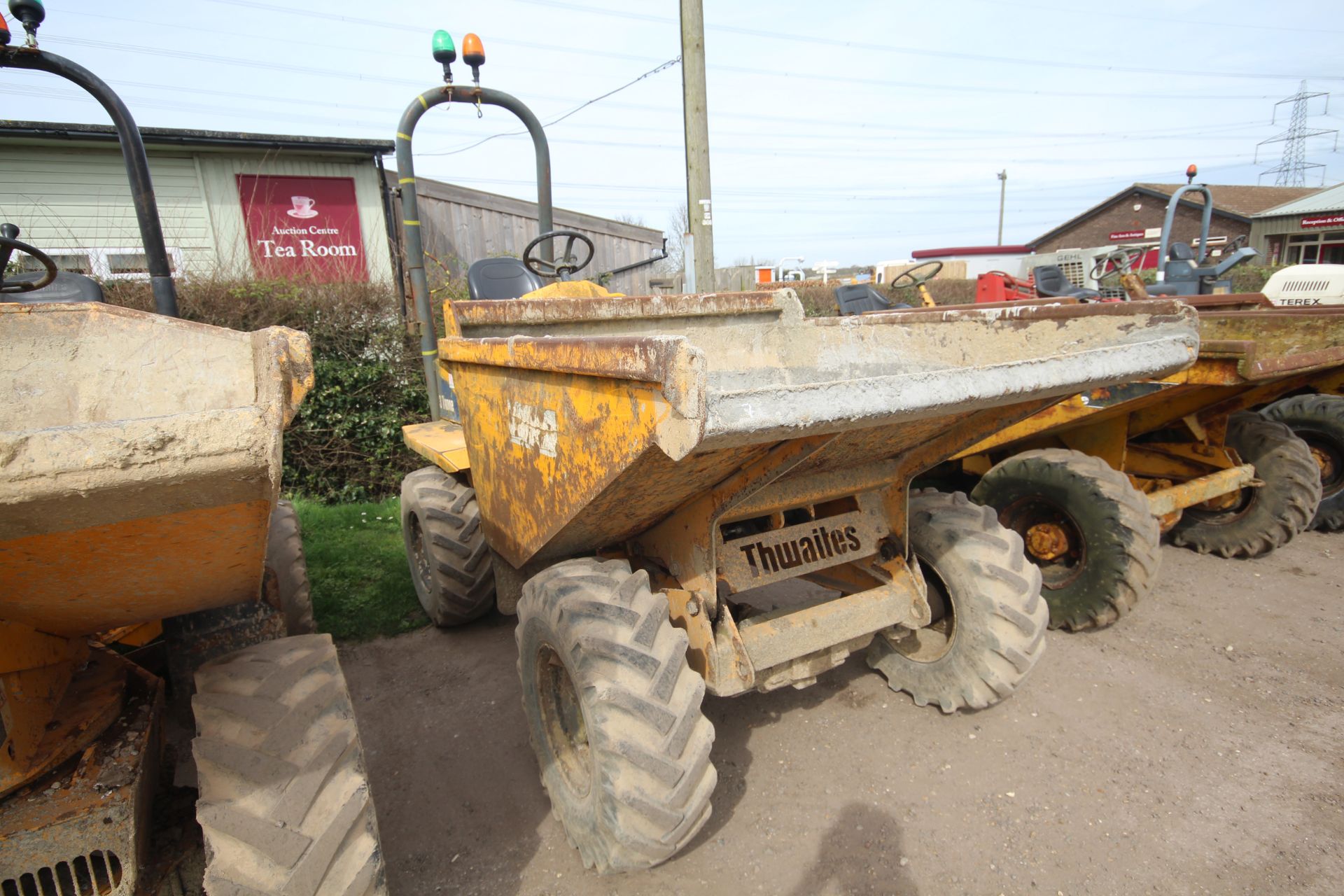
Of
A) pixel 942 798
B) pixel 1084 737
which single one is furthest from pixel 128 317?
pixel 1084 737

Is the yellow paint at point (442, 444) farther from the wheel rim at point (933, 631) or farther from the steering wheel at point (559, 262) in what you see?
the wheel rim at point (933, 631)

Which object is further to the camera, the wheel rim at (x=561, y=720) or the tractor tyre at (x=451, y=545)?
the tractor tyre at (x=451, y=545)

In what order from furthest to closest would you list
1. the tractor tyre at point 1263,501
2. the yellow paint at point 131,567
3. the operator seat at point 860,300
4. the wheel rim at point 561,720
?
the operator seat at point 860,300 < the tractor tyre at point 1263,501 < the wheel rim at point 561,720 < the yellow paint at point 131,567

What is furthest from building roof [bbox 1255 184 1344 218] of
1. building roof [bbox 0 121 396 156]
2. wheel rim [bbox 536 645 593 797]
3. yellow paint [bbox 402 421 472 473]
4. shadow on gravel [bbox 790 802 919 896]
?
wheel rim [bbox 536 645 593 797]

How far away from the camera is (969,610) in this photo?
2.63m

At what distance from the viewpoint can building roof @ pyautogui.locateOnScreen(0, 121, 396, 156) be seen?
7.68 meters

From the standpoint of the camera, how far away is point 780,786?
101 inches

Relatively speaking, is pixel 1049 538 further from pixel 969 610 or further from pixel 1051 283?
pixel 1051 283

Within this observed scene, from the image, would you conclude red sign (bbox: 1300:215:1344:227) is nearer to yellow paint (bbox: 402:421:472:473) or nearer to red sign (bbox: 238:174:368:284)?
red sign (bbox: 238:174:368:284)

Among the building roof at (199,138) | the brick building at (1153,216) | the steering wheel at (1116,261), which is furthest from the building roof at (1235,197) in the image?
the building roof at (199,138)

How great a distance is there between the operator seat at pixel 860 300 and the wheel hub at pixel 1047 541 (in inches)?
113

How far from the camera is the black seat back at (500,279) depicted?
410 cm

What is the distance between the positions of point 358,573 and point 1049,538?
4.18 meters

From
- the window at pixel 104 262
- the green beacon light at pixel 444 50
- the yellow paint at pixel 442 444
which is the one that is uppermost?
the green beacon light at pixel 444 50
